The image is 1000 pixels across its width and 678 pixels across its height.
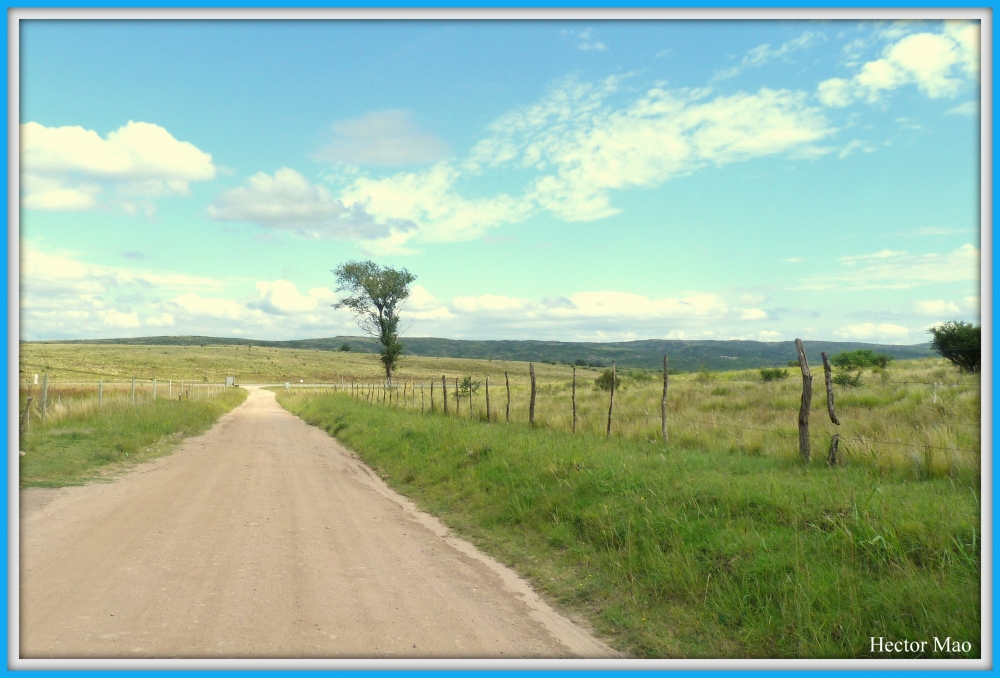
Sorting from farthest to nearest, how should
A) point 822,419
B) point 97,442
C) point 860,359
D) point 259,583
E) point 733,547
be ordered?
point 860,359, point 97,442, point 822,419, point 733,547, point 259,583

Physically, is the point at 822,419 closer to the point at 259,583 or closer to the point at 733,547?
the point at 733,547

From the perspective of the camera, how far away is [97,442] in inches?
603

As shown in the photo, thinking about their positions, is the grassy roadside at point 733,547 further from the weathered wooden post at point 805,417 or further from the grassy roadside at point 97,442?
the grassy roadside at point 97,442

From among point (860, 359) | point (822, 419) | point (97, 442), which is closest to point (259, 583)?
point (97, 442)

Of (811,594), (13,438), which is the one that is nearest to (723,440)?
(811,594)

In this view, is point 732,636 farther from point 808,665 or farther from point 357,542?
point 357,542

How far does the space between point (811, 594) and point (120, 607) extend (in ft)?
18.7

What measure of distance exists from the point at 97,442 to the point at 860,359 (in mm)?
31738

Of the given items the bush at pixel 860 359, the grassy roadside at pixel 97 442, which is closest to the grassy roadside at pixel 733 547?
the grassy roadside at pixel 97 442

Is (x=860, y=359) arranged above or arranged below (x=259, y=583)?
above

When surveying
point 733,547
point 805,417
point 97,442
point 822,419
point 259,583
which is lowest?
point 97,442

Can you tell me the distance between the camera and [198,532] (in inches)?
312

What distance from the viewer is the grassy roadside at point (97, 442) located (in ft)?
40.3

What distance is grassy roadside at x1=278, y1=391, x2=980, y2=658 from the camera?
4812mm
